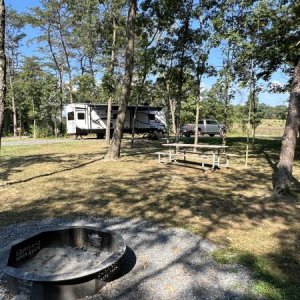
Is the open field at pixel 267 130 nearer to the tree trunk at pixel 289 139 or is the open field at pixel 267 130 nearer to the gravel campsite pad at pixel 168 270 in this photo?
the tree trunk at pixel 289 139

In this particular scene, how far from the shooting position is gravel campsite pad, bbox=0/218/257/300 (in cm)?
288

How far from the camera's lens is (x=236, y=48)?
11508 mm

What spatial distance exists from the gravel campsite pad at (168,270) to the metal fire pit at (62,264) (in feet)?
0.45

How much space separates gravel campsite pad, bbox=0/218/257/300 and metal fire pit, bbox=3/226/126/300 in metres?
0.14

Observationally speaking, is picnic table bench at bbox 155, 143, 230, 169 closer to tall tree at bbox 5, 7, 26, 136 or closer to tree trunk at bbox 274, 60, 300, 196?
tree trunk at bbox 274, 60, 300, 196

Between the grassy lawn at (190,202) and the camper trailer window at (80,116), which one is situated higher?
the camper trailer window at (80,116)

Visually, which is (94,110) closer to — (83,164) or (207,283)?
(83,164)

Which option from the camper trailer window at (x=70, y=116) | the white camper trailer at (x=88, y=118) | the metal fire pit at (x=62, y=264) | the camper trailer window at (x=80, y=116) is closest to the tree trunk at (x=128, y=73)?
the metal fire pit at (x=62, y=264)

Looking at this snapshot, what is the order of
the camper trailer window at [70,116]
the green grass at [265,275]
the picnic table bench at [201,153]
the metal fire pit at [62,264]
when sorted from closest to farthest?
the metal fire pit at [62,264] → the green grass at [265,275] → the picnic table bench at [201,153] → the camper trailer window at [70,116]

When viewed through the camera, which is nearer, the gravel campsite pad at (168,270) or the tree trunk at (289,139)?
the gravel campsite pad at (168,270)

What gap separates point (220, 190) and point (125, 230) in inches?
123

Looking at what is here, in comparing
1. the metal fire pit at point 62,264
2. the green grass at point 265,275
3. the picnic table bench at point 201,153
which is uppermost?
the picnic table bench at point 201,153

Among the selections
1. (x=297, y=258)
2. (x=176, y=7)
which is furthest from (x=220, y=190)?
(x=176, y=7)

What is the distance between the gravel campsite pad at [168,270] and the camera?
9.45 feet
